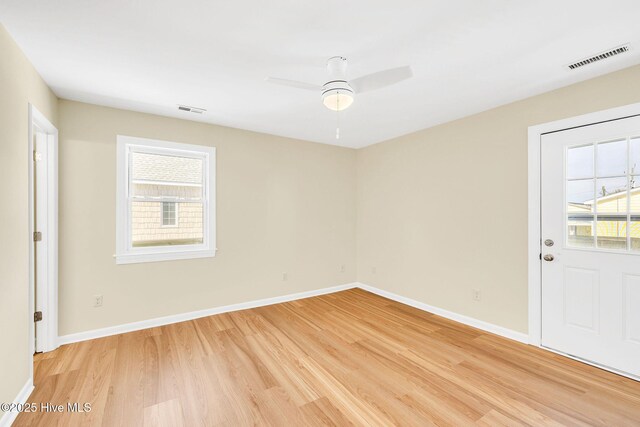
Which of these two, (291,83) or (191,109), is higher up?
(191,109)

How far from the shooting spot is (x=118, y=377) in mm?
2357

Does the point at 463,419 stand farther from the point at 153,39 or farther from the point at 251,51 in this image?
the point at 153,39

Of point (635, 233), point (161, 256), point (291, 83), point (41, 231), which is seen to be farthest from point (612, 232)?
point (41, 231)

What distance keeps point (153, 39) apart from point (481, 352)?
388 centimetres

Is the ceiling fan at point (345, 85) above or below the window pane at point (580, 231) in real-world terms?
above

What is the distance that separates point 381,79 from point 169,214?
3.06 m

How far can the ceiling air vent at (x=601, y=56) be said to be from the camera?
2057 millimetres

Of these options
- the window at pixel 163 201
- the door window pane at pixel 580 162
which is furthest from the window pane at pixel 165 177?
the door window pane at pixel 580 162

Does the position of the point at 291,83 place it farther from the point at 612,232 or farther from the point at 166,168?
the point at 612,232

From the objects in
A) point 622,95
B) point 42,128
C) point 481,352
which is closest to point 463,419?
point 481,352

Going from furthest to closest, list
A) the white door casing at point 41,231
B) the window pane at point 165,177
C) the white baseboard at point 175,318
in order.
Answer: the window pane at point 165,177, the white baseboard at point 175,318, the white door casing at point 41,231

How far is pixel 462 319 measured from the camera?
3.51 m

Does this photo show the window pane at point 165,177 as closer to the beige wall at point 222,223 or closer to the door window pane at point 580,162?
the beige wall at point 222,223

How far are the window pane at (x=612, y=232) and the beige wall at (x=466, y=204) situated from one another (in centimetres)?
58
